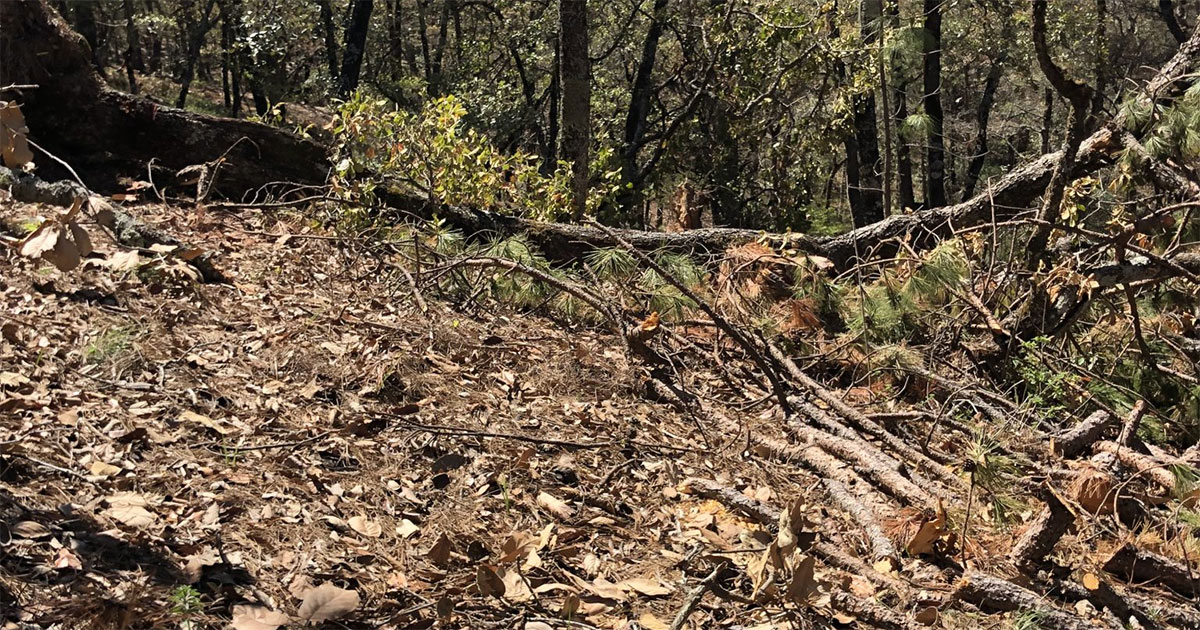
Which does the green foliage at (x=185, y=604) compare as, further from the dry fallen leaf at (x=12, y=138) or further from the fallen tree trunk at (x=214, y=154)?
the fallen tree trunk at (x=214, y=154)

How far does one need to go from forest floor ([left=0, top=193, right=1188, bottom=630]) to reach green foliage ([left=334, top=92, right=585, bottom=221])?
145 cm

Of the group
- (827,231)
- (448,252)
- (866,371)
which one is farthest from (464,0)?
(866,371)

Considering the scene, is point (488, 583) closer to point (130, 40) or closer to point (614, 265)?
point (614, 265)

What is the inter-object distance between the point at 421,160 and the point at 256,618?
14.1 feet

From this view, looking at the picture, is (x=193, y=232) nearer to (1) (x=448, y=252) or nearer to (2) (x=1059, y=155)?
(1) (x=448, y=252)

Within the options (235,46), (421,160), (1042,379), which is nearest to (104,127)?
(421,160)

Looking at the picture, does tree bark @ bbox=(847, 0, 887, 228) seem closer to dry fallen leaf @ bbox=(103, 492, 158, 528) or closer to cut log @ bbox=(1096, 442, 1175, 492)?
cut log @ bbox=(1096, 442, 1175, 492)

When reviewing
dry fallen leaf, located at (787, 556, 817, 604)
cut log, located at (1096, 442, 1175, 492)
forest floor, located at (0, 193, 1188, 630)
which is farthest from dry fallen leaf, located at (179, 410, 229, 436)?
cut log, located at (1096, 442, 1175, 492)

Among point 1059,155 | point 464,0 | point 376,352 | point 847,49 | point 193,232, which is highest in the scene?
point 464,0

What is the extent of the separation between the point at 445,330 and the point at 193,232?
1.75 metres

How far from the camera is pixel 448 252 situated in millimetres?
5383

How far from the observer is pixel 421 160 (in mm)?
6266

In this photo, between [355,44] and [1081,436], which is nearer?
[1081,436]

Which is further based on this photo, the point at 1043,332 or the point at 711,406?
the point at 1043,332
